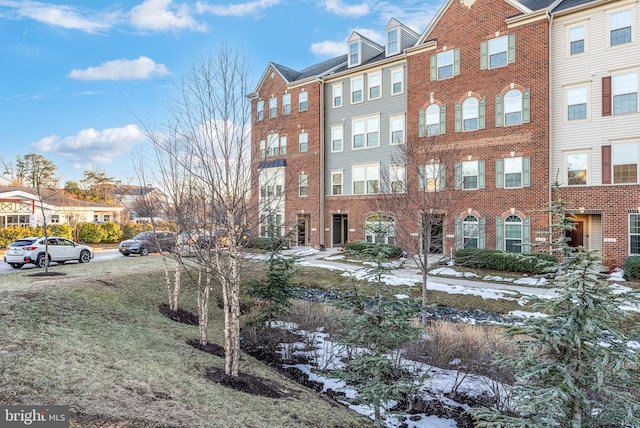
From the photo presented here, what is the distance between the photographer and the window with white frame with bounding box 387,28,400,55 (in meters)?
23.7

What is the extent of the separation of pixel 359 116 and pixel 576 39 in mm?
12351

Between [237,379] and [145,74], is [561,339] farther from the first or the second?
[145,74]

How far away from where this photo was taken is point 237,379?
598cm

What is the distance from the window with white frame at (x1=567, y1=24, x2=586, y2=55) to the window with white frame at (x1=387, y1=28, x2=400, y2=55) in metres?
9.49

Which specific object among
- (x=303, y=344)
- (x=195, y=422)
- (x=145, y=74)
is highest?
(x=145, y=74)

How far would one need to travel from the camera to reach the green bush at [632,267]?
14758mm

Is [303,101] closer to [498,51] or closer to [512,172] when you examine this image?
[498,51]

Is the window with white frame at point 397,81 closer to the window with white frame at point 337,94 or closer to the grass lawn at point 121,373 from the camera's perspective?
the window with white frame at point 337,94

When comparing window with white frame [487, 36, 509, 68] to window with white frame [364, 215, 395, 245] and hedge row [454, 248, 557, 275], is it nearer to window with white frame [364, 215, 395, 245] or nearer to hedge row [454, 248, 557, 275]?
hedge row [454, 248, 557, 275]

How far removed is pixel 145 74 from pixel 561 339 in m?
13.8

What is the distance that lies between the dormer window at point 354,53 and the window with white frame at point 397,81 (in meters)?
3.38

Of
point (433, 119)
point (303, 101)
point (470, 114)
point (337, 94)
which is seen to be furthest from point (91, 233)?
point (470, 114)

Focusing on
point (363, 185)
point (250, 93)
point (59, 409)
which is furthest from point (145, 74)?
point (363, 185)

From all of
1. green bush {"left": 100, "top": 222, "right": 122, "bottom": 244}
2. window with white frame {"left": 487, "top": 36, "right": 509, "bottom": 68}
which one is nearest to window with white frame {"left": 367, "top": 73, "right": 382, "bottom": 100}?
window with white frame {"left": 487, "top": 36, "right": 509, "bottom": 68}
